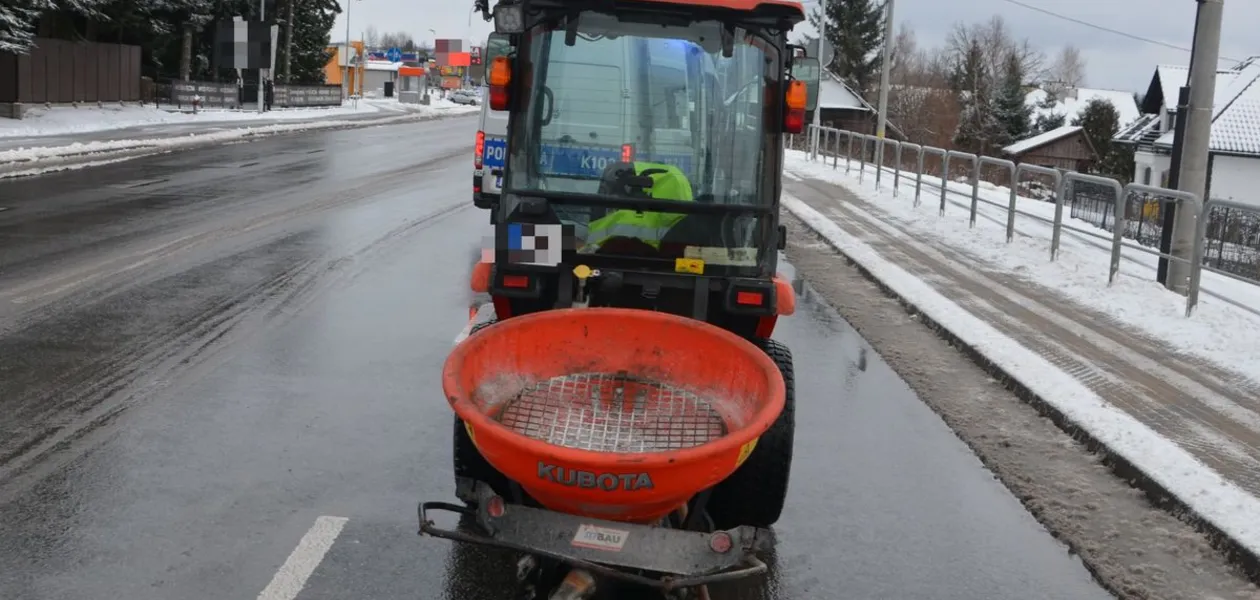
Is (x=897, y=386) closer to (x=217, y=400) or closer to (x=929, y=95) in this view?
(x=217, y=400)

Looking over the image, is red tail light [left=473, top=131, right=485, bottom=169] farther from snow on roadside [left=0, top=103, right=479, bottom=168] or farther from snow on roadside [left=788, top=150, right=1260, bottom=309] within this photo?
snow on roadside [left=0, top=103, right=479, bottom=168]

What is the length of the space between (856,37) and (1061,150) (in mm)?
19102

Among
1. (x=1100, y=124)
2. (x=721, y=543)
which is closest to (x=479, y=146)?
(x=721, y=543)

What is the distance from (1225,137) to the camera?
45812 millimetres

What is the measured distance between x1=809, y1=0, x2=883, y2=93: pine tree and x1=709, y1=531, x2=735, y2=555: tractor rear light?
8307cm

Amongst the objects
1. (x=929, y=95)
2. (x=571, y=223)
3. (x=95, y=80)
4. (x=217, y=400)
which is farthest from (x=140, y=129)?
(x=929, y=95)

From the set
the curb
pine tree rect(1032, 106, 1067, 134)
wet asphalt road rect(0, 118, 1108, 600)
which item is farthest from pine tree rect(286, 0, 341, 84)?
wet asphalt road rect(0, 118, 1108, 600)

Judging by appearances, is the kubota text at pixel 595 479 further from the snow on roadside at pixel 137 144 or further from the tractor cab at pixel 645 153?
the snow on roadside at pixel 137 144

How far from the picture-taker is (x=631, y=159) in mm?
5613

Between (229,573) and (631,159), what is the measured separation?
2.52 metres

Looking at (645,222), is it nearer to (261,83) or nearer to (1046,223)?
(1046,223)

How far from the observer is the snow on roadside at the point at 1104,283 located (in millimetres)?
9922

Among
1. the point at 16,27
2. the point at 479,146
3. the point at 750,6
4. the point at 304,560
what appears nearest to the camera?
the point at 304,560

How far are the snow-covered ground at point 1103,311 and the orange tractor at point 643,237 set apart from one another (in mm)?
2413
